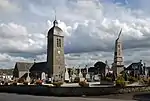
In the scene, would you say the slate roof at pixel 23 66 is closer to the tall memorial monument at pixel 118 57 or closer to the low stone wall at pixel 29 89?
the tall memorial monument at pixel 118 57

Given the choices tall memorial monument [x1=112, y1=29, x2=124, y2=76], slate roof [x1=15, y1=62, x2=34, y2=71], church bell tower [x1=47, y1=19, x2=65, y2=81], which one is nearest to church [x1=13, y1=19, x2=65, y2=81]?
church bell tower [x1=47, y1=19, x2=65, y2=81]

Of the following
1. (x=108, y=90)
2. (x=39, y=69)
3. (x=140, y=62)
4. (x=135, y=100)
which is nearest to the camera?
(x=135, y=100)

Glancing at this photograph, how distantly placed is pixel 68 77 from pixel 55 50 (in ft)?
89.9

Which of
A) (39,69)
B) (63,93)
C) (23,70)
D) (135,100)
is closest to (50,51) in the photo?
(39,69)

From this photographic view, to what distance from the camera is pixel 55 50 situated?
4301 inches

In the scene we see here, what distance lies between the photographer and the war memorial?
39.4 meters

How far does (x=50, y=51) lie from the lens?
110438mm

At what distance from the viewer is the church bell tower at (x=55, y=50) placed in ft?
352

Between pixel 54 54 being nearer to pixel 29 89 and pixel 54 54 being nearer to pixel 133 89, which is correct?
pixel 29 89

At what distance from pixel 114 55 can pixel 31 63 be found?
6191 cm

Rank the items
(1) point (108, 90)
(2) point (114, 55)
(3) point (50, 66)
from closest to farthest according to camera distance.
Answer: (1) point (108, 90)
(2) point (114, 55)
(3) point (50, 66)

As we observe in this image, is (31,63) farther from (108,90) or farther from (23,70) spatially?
(108,90)

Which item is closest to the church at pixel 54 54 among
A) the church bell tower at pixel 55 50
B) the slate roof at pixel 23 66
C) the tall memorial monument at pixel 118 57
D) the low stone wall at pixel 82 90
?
the church bell tower at pixel 55 50

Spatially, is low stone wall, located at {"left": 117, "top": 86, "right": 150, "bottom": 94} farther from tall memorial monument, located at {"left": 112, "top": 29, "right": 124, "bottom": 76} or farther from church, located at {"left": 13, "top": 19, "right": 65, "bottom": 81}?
church, located at {"left": 13, "top": 19, "right": 65, "bottom": 81}
